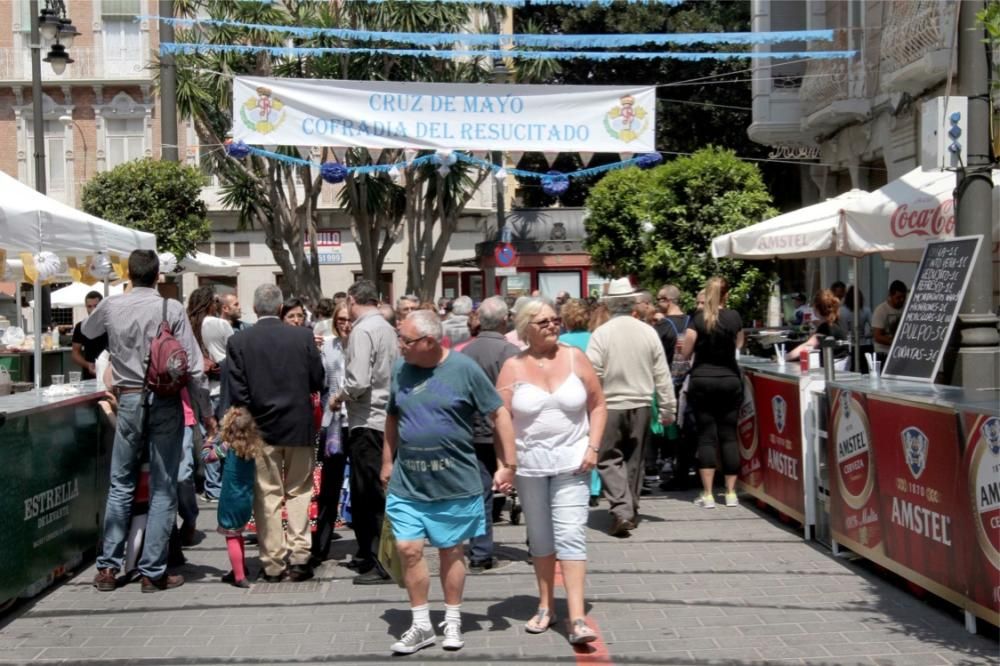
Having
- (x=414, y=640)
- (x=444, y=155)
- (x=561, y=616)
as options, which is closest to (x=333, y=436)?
(x=561, y=616)

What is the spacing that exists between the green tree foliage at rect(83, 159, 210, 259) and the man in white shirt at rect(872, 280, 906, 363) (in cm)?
1135

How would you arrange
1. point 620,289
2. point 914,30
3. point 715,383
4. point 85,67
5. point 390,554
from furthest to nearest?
point 85,67
point 914,30
point 620,289
point 715,383
point 390,554

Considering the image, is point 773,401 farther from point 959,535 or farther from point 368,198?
point 368,198

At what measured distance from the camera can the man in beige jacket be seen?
30.9 ft

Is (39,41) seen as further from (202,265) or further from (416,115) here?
(416,115)

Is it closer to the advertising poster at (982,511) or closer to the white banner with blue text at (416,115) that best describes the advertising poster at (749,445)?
the white banner with blue text at (416,115)

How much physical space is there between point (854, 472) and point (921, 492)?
3.46 ft

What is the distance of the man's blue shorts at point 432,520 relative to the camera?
6023mm

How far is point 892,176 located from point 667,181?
11.5 feet

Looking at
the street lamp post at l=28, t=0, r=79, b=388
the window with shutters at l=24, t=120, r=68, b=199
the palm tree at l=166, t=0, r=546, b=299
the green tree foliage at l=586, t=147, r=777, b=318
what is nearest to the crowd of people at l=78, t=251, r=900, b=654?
the green tree foliage at l=586, t=147, r=777, b=318

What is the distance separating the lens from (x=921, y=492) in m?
6.52

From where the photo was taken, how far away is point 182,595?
749 cm

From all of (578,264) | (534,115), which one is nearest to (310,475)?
(534,115)

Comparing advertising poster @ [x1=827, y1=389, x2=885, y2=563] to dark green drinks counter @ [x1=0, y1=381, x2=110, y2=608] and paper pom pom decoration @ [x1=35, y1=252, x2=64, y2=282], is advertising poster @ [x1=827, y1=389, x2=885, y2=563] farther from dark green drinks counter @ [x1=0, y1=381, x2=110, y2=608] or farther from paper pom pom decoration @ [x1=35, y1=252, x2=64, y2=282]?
paper pom pom decoration @ [x1=35, y1=252, x2=64, y2=282]
